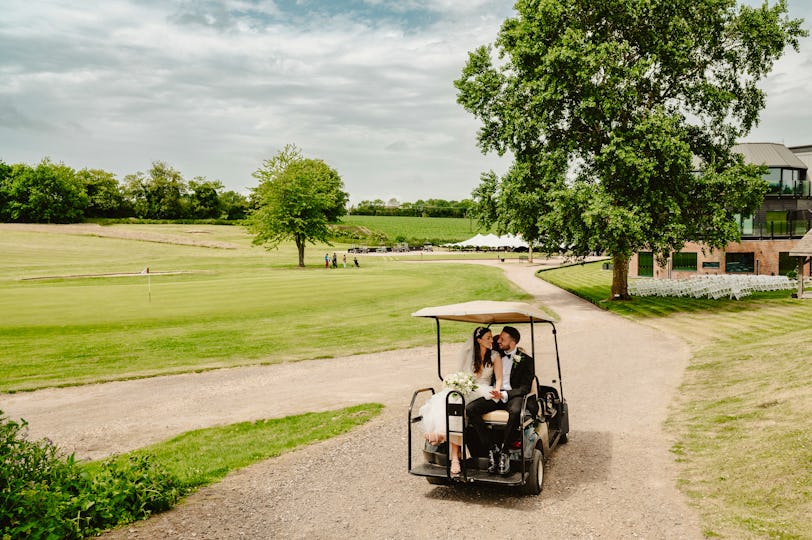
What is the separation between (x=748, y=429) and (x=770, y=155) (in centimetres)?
5051

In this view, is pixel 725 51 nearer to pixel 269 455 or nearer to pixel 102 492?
pixel 269 455

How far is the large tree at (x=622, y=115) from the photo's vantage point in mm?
28750

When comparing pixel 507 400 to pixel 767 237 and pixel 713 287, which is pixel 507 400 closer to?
pixel 713 287

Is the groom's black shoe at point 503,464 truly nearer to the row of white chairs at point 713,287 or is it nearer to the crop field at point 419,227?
the row of white chairs at point 713,287

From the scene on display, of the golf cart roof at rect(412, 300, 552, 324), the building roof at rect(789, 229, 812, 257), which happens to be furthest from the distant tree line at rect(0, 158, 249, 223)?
the golf cart roof at rect(412, 300, 552, 324)


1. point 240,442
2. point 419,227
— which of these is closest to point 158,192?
point 419,227

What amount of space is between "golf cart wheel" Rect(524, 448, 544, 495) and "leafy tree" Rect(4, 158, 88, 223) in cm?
11987

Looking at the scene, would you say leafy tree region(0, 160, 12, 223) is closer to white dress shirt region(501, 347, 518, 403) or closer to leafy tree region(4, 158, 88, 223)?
leafy tree region(4, 158, 88, 223)

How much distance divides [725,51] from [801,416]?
86.8 feet

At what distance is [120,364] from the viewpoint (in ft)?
65.3

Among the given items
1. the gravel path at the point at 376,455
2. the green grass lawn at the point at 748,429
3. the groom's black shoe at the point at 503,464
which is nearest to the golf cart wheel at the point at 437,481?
the gravel path at the point at 376,455

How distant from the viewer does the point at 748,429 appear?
1116cm

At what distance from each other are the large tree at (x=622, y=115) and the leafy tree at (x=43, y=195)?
102m

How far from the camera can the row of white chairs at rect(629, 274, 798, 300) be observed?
33.9 metres
